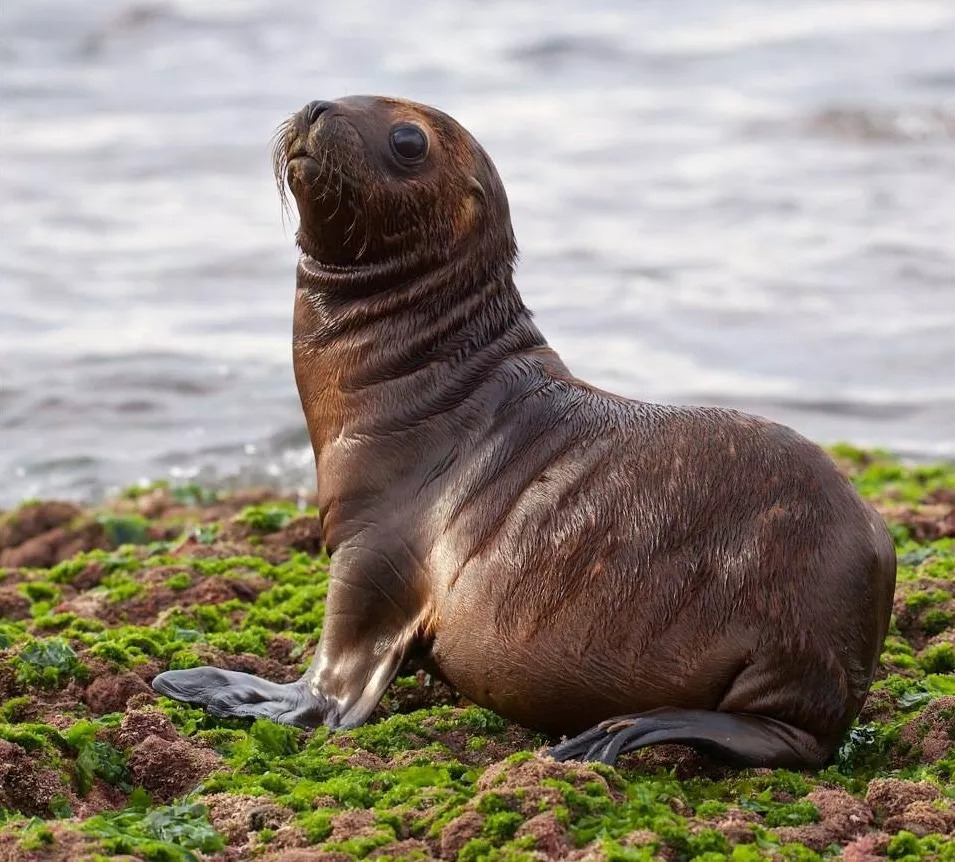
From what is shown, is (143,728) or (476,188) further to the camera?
(476,188)

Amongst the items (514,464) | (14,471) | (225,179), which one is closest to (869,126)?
(225,179)

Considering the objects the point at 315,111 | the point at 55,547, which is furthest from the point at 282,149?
the point at 55,547

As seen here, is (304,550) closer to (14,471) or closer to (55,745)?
(55,745)

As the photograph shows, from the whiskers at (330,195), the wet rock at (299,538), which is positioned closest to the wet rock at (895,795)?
the whiskers at (330,195)

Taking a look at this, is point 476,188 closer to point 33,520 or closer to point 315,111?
point 315,111

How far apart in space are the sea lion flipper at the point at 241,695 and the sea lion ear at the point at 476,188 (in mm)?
1747

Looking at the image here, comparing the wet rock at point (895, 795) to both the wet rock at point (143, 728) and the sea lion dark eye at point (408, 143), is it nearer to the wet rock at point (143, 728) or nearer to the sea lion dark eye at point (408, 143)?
the wet rock at point (143, 728)

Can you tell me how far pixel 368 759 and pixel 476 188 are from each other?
1965mm

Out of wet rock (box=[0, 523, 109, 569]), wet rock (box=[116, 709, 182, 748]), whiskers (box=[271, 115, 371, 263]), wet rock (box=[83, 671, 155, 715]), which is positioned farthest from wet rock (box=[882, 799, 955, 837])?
wet rock (box=[0, 523, 109, 569])

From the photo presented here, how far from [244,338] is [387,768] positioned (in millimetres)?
9354

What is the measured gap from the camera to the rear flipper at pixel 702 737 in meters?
4.95

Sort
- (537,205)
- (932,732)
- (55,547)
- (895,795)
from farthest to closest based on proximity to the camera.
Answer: (537,205), (55,547), (932,732), (895,795)

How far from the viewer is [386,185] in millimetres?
Result: 5699

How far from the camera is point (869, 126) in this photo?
75.9 ft
